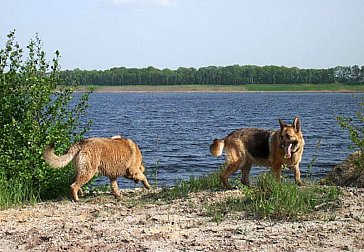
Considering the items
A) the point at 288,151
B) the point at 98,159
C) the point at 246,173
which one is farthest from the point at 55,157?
the point at 288,151

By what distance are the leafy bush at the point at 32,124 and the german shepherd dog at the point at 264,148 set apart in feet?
10.7

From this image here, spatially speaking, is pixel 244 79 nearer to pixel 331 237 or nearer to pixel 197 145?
pixel 197 145

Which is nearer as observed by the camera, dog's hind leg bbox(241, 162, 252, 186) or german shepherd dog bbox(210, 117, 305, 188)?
german shepherd dog bbox(210, 117, 305, 188)

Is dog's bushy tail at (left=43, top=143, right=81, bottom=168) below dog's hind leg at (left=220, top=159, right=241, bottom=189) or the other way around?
the other way around

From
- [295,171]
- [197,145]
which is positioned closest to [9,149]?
[295,171]

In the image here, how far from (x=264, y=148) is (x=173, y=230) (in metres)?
3.57

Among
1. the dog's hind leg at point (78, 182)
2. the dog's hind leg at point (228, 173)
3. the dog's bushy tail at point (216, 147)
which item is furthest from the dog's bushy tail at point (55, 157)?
the dog's hind leg at point (228, 173)

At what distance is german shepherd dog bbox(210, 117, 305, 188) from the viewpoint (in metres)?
10.3

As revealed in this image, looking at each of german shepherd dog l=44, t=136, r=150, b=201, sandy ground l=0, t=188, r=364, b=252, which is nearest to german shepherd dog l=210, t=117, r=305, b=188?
sandy ground l=0, t=188, r=364, b=252

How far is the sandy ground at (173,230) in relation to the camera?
700 cm

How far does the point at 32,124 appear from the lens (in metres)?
11.1

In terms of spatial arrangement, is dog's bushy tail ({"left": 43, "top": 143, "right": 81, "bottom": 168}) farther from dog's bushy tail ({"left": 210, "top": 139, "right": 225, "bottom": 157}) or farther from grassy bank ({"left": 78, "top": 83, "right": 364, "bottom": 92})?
grassy bank ({"left": 78, "top": 83, "right": 364, "bottom": 92})

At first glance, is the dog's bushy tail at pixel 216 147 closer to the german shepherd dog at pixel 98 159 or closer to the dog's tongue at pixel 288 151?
the dog's tongue at pixel 288 151

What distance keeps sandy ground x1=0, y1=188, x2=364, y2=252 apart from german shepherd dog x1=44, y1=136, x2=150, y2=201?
3.68 feet
